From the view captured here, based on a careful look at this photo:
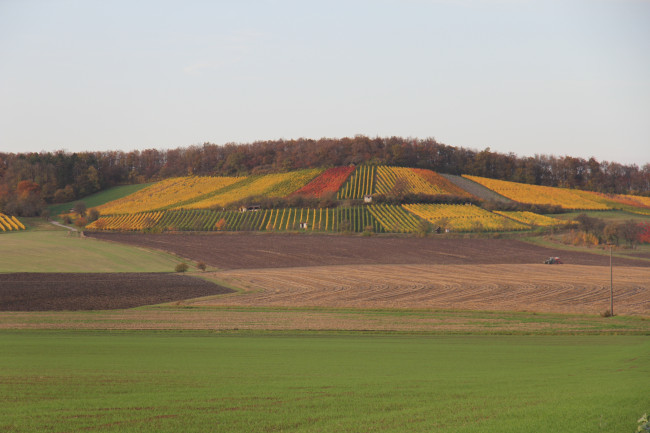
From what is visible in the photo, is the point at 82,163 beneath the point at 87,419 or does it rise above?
above

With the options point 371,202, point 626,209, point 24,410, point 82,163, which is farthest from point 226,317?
point 82,163

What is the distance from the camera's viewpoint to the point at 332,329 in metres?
32.9

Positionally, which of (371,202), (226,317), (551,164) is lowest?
(226,317)

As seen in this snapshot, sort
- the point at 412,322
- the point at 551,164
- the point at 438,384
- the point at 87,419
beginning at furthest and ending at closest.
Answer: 1. the point at 551,164
2. the point at 412,322
3. the point at 438,384
4. the point at 87,419

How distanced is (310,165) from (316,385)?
415 feet

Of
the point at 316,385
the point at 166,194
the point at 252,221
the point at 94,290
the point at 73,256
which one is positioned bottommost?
the point at 94,290

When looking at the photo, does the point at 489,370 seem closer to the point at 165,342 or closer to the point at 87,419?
the point at 87,419

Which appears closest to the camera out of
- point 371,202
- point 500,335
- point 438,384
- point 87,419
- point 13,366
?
point 87,419

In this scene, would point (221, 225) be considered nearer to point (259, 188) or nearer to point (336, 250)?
point (336, 250)

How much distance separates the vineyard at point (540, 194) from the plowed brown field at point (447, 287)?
57631 mm

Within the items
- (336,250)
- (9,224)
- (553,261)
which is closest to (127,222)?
(9,224)

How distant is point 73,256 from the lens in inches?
2712

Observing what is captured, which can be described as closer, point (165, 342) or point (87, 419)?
point (87, 419)

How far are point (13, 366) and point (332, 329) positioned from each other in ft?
55.6
